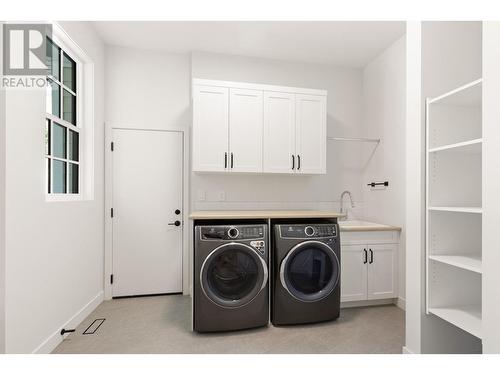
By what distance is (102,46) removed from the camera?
309cm

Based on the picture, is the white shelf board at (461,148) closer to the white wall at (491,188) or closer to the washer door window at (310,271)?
the white wall at (491,188)

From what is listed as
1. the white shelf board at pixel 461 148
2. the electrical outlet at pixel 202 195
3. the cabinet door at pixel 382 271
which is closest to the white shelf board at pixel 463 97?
the white shelf board at pixel 461 148

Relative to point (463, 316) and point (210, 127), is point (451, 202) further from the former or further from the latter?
point (210, 127)

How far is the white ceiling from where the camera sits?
2.78 metres

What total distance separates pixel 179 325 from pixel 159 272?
3.03ft

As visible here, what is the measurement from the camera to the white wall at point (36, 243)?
64.0 inches

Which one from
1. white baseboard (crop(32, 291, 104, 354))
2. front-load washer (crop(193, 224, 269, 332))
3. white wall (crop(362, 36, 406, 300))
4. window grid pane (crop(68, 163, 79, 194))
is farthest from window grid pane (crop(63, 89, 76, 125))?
white wall (crop(362, 36, 406, 300))

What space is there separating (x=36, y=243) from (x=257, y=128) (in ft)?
6.99

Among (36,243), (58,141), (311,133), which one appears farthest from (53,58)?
(311,133)

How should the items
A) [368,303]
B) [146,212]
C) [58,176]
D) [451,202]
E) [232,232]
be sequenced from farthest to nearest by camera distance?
[146,212] → [368,303] → [58,176] → [232,232] → [451,202]

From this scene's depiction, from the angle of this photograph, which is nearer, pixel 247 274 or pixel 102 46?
pixel 247 274

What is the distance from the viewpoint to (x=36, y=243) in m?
1.84
